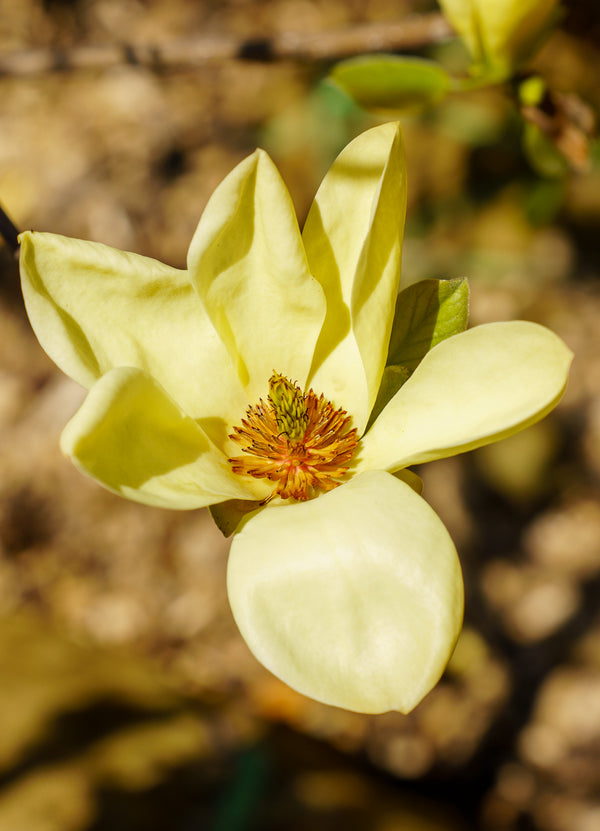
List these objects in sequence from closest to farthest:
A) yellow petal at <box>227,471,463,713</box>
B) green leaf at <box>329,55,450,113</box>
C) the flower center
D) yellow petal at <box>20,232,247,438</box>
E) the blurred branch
Result: yellow petal at <box>227,471,463,713</box>, yellow petal at <box>20,232,247,438</box>, the flower center, green leaf at <box>329,55,450,113</box>, the blurred branch

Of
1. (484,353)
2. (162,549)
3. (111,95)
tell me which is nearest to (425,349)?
(484,353)

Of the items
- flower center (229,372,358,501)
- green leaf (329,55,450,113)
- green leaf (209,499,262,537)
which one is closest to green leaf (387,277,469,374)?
flower center (229,372,358,501)

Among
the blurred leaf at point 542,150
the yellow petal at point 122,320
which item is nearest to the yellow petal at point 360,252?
the yellow petal at point 122,320

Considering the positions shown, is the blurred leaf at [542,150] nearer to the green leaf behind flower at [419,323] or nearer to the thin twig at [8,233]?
the green leaf behind flower at [419,323]

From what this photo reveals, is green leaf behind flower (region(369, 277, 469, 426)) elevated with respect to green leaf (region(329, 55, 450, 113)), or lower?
lower

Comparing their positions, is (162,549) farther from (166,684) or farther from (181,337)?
(181,337)

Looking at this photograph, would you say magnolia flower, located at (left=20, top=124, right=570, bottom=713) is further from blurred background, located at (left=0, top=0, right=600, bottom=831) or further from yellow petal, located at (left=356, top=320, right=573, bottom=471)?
blurred background, located at (left=0, top=0, right=600, bottom=831)
